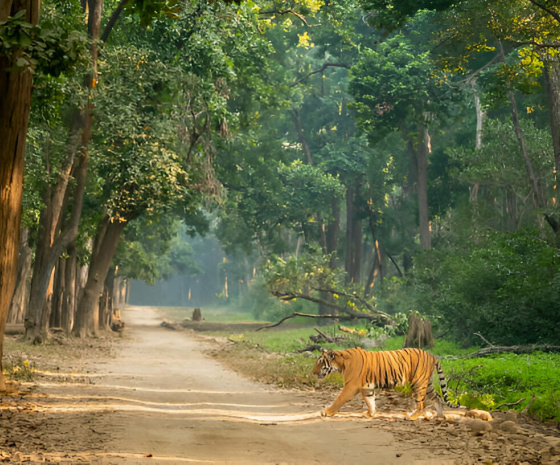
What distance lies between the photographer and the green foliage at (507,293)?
1809 cm

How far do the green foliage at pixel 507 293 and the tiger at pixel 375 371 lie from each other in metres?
9.58

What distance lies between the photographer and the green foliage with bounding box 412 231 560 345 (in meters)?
18.1

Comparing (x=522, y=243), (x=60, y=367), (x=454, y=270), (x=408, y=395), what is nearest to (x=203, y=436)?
(x=408, y=395)

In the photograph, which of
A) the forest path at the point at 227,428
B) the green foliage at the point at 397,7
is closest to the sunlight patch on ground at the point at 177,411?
the forest path at the point at 227,428

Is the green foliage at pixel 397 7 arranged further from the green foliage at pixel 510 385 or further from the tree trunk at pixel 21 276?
the tree trunk at pixel 21 276

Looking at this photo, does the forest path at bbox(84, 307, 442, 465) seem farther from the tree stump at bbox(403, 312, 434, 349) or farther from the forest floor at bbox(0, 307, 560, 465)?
the tree stump at bbox(403, 312, 434, 349)

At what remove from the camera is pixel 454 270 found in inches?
909

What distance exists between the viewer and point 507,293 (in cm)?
1892

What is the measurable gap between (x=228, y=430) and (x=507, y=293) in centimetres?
1230

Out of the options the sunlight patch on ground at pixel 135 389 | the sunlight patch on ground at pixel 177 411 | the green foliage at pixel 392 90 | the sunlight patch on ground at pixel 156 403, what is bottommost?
the sunlight patch on ground at pixel 135 389

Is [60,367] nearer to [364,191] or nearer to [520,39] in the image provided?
[520,39]

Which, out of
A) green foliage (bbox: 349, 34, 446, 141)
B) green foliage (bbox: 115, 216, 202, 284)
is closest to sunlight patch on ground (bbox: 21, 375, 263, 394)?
green foliage (bbox: 115, 216, 202, 284)

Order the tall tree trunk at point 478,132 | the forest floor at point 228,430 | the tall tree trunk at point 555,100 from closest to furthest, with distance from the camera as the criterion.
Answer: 1. the forest floor at point 228,430
2. the tall tree trunk at point 555,100
3. the tall tree trunk at point 478,132

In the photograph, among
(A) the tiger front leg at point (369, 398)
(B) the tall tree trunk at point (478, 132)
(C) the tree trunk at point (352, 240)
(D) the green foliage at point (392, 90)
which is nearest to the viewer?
(A) the tiger front leg at point (369, 398)
